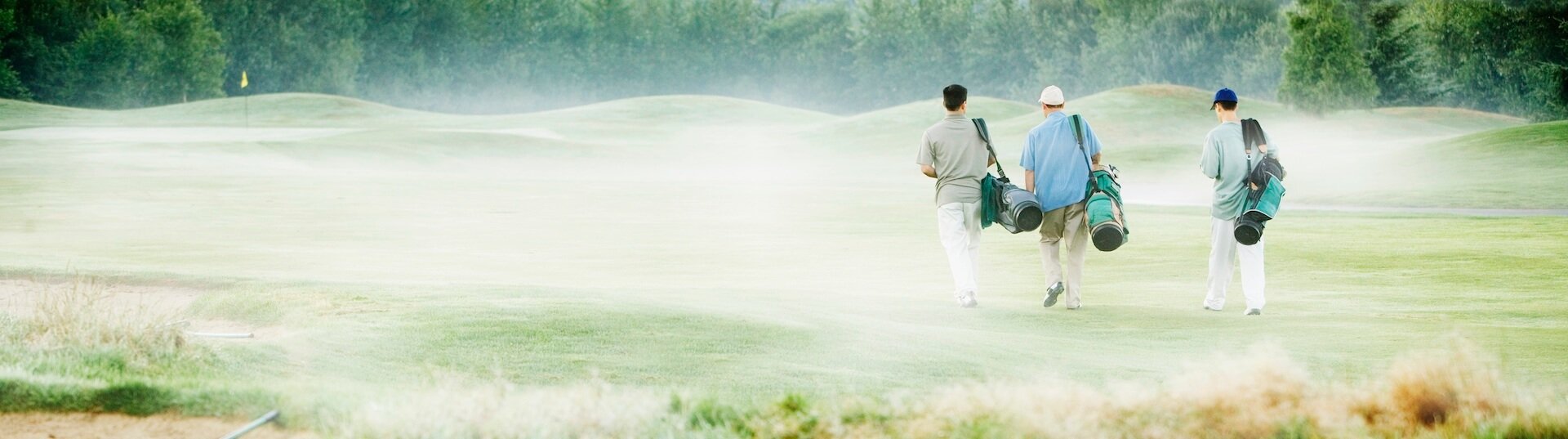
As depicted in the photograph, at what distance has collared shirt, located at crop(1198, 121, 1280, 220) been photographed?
9383 mm

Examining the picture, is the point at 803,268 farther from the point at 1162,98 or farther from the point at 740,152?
the point at 1162,98

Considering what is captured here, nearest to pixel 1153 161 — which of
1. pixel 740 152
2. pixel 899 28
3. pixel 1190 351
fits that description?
pixel 740 152

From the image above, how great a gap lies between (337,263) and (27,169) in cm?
1589

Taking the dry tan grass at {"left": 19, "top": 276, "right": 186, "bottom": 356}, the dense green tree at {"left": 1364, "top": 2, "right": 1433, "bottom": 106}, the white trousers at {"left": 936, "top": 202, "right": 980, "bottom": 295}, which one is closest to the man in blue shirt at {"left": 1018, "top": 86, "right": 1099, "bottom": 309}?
the white trousers at {"left": 936, "top": 202, "right": 980, "bottom": 295}

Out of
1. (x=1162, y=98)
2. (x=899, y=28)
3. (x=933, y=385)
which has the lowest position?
(x=933, y=385)

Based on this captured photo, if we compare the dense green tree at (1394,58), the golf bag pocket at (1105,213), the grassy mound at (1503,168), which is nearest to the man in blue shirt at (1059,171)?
the golf bag pocket at (1105,213)

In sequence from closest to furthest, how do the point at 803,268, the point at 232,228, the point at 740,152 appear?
the point at 803,268 → the point at 232,228 → the point at 740,152

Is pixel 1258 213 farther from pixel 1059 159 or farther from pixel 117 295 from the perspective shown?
pixel 117 295

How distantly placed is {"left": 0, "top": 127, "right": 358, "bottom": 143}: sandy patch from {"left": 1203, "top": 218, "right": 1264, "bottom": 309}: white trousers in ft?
96.1

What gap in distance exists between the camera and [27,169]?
26.6 meters

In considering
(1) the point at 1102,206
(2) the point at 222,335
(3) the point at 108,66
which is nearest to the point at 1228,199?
(1) the point at 1102,206

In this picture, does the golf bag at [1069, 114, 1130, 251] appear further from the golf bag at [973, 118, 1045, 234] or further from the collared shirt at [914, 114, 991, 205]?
the collared shirt at [914, 114, 991, 205]

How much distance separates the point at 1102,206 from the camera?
368 inches

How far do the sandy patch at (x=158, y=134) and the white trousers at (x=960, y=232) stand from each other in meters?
28.1
